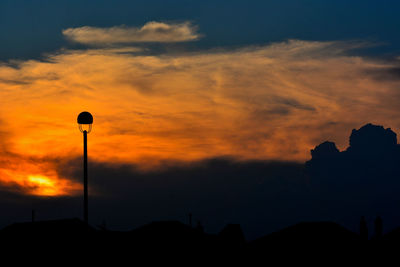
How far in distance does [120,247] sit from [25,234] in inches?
315

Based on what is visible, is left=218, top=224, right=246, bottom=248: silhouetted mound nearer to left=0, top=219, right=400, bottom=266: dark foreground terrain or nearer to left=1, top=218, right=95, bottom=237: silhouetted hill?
left=0, top=219, right=400, bottom=266: dark foreground terrain

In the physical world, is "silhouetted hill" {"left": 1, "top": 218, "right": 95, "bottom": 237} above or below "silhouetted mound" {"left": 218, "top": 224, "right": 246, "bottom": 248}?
above

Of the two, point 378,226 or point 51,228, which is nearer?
point 51,228

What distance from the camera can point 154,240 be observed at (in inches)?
2518

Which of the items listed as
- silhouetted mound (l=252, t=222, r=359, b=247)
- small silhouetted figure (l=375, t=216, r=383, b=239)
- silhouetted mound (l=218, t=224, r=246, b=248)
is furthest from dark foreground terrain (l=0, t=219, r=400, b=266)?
small silhouetted figure (l=375, t=216, r=383, b=239)

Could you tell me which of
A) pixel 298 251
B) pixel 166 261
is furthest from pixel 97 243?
pixel 298 251

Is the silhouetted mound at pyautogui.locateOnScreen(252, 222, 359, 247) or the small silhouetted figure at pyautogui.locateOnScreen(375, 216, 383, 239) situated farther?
the small silhouetted figure at pyautogui.locateOnScreen(375, 216, 383, 239)

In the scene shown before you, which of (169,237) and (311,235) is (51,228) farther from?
(311,235)

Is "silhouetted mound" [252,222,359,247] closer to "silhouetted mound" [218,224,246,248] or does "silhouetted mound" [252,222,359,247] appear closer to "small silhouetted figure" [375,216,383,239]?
"silhouetted mound" [218,224,246,248]

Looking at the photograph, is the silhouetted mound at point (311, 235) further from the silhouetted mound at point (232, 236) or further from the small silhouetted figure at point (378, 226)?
the small silhouetted figure at point (378, 226)

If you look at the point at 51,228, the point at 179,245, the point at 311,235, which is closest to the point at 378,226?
the point at 311,235

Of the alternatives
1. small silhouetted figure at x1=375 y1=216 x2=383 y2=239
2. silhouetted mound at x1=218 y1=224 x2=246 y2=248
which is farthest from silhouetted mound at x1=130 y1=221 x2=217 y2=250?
small silhouetted figure at x1=375 y1=216 x2=383 y2=239

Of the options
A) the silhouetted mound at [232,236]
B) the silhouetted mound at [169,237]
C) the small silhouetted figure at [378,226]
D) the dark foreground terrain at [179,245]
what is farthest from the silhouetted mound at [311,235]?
the small silhouetted figure at [378,226]

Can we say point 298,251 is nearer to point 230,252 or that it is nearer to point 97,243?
point 230,252
